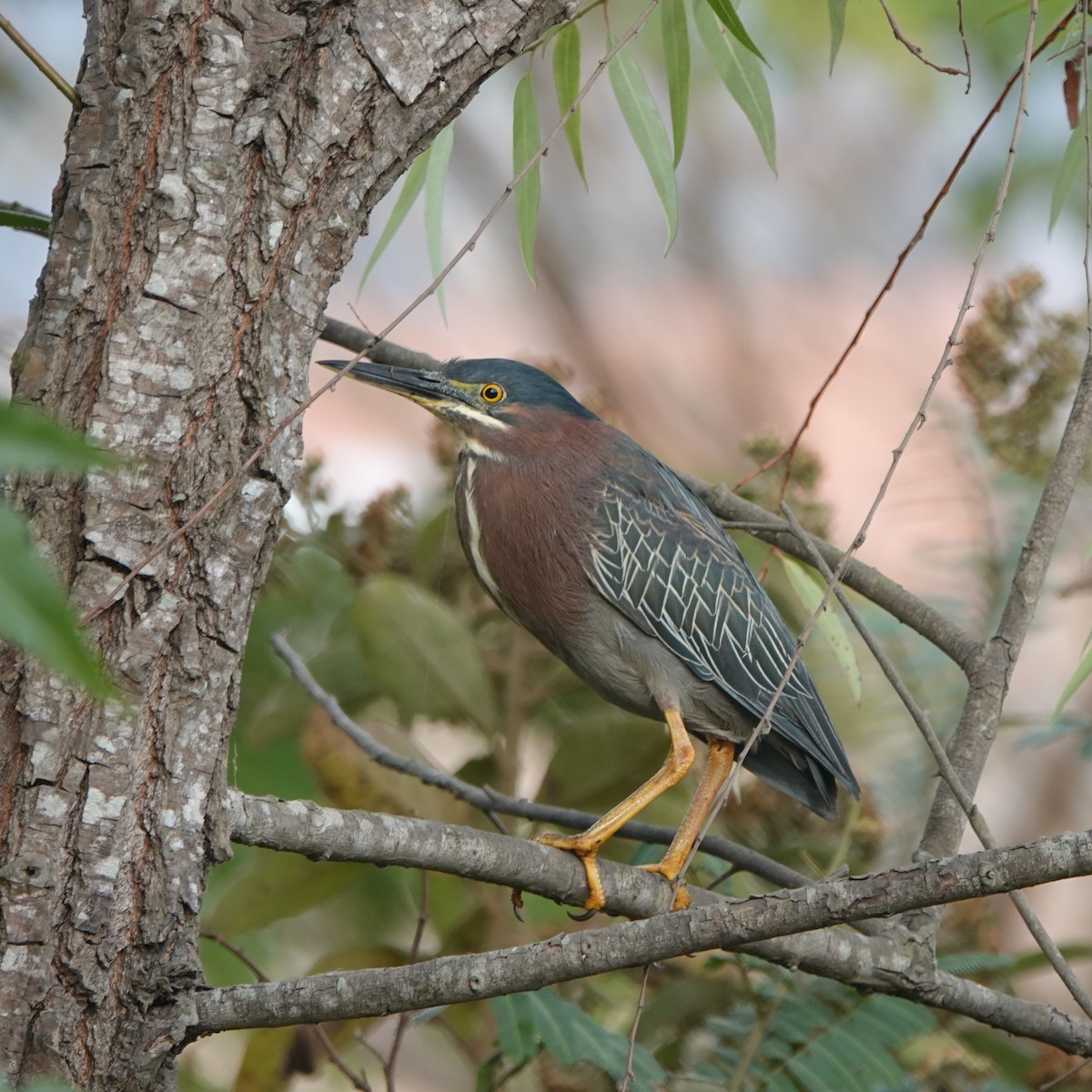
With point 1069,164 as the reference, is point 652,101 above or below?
below

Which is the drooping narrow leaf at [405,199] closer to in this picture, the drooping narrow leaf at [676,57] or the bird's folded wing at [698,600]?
the drooping narrow leaf at [676,57]

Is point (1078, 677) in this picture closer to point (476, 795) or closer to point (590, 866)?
point (590, 866)

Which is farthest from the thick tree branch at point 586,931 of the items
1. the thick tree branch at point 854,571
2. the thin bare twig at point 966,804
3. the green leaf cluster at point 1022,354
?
the green leaf cluster at point 1022,354

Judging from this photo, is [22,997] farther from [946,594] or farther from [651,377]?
[651,377]

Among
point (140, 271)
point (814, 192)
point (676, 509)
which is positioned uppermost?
point (814, 192)

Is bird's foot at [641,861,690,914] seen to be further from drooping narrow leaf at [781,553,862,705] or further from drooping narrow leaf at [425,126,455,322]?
drooping narrow leaf at [425,126,455,322]

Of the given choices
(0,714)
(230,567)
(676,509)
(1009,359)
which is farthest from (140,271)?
(1009,359)

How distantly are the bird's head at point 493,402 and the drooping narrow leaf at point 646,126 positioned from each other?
76cm

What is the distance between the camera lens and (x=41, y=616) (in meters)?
0.62

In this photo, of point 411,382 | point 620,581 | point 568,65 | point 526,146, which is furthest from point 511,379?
point 568,65

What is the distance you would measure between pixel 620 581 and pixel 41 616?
208cm

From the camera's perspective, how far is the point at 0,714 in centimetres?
125

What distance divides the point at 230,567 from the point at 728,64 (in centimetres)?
129

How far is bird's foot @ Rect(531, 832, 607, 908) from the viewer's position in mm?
2033
